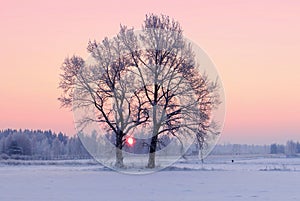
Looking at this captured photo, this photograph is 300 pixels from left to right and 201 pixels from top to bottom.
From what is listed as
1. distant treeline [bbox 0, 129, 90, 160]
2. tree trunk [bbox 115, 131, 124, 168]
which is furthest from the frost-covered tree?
distant treeline [bbox 0, 129, 90, 160]

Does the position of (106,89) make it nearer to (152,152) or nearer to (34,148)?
(152,152)

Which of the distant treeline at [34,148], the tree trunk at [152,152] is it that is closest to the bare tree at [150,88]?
the tree trunk at [152,152]

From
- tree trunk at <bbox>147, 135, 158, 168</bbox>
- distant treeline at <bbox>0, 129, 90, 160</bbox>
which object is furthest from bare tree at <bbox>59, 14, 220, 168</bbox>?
distant treeline at <bbox>0, 129, 90, 160</bbox>

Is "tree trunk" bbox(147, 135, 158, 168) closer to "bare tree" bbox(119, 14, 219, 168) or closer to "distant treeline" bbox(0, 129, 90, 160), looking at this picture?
"bare tree" bbox(119, 14, 219, 168)

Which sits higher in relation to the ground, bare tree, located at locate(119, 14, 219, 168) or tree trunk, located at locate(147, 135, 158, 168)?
bare tree, located at locate(119, 14, 219, 168)

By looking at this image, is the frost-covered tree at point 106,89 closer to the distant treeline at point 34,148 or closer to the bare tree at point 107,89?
the bare tree at point 107,89

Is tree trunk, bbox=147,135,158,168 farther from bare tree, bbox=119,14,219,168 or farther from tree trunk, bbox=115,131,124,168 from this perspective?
tree trunk, bbox=115,131,124,168

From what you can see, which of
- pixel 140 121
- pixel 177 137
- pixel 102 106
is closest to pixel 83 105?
pixel 102 106

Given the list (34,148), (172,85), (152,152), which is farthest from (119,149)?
(34,148)

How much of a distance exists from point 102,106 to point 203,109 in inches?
330

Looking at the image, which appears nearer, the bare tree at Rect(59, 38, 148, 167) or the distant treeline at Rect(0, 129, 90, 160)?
the bare tree at Rect(59, 38, 148, 167)

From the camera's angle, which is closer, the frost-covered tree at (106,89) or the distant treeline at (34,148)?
the frost-covered tree at (106,89)

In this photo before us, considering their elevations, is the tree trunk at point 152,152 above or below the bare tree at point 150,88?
below

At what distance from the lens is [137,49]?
137ft
